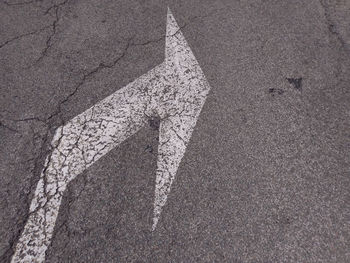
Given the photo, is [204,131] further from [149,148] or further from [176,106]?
[149,148]

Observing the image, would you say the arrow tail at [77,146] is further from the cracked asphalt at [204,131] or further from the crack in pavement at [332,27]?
the crack in pavement at [332,27]

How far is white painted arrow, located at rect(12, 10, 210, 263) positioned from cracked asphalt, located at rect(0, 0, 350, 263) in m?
0.07

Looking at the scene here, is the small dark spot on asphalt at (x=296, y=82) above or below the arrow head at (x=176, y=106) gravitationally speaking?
below

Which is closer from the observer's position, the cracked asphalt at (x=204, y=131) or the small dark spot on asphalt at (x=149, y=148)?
the cracked asphalt at (x=204, y=131)

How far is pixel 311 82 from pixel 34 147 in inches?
110

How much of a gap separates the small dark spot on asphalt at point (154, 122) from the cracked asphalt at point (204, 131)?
0.01 metres

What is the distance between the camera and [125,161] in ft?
8.86

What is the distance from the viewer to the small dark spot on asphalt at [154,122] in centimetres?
291

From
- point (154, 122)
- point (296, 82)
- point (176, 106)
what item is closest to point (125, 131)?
point (154, 122)

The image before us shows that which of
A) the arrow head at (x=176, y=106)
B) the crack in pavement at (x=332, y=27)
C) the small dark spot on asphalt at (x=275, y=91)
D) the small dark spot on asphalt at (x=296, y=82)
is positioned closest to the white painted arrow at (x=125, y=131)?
the arrow head at (x=176, y=106)

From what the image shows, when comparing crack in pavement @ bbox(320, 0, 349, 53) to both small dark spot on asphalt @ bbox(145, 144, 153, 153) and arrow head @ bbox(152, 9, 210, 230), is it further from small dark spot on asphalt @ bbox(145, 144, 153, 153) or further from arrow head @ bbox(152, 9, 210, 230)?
small dark spot on asphalt @ bbox(145, 144, 153, 153)

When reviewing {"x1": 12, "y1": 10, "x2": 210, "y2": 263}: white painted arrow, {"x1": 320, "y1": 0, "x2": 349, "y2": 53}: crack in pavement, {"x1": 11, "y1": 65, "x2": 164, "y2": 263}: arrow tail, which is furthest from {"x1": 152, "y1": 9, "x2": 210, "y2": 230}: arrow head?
{"x1": 320, "y1": 0, "x2": 349, "y2": 53}: crack in pavement

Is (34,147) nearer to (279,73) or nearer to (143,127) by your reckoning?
(143,127)

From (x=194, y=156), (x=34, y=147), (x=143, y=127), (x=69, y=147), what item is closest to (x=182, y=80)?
(x=143, y=127)
